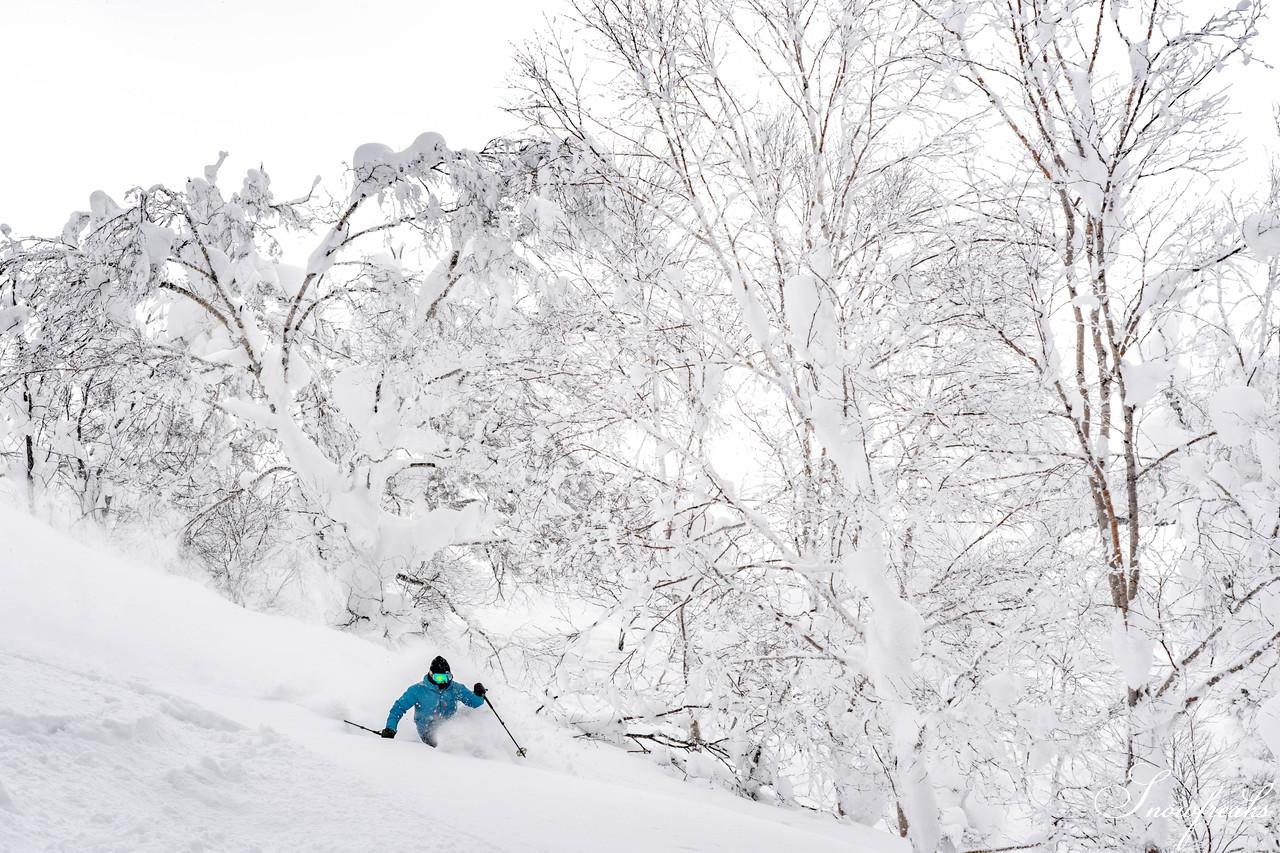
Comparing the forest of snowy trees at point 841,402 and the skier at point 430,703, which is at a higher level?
the forest of snowy trees at point 841,402

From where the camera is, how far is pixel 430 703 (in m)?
5.46

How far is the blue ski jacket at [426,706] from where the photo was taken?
212 inches

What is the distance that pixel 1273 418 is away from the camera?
397 centimetres

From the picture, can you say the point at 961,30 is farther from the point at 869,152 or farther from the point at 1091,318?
the point at 1091,318

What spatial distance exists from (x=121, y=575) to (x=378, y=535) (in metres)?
3.23

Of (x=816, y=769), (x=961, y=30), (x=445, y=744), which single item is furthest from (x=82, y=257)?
(x=816, y=769)

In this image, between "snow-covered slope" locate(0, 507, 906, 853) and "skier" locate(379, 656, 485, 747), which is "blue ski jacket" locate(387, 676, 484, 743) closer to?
"skier" locate(379, 656, 485, 747)

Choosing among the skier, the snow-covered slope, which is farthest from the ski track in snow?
the skier

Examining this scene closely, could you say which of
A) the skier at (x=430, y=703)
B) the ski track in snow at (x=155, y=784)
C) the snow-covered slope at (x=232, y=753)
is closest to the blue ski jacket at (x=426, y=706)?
the skier at (x=430, y=703)

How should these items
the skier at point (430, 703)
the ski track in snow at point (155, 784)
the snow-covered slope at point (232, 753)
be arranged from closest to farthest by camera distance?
the ski track in snow at point (155, 784) → the snow-covered slope at point (232, 753) → the skier at point (430, 703)

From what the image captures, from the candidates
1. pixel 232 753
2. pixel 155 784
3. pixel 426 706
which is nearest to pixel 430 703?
pixel 426 706

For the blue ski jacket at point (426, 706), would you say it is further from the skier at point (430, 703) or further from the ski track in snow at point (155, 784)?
the ski track in snow at point (155, 784)

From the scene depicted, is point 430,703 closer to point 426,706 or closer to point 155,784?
point 426,706

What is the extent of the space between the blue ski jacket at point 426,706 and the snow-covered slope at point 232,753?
148 mm
